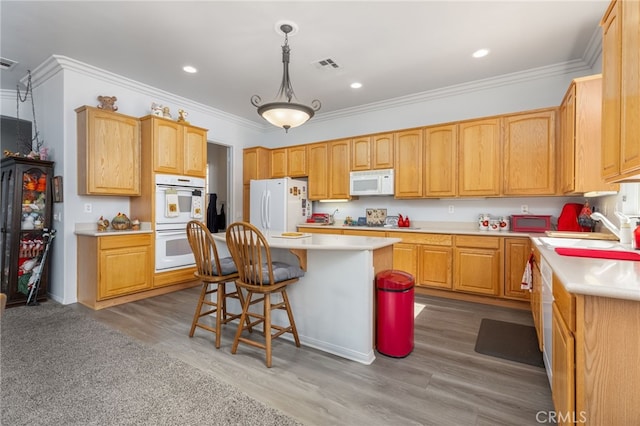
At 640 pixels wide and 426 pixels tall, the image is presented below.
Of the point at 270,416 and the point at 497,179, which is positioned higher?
the point at 497,179

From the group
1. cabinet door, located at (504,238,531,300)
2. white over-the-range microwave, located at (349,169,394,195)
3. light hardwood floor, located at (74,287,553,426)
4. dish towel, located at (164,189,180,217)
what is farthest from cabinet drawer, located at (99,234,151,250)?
cabinet door, located at (504,238,531,300)

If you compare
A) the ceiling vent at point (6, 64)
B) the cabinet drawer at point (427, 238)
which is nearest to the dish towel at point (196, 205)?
the ceiling vent at point (6, 64)

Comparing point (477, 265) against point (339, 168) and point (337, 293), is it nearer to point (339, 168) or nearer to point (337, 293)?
point (337, 293)

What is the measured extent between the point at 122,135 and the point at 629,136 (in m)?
4.73

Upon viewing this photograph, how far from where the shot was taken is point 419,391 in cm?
187

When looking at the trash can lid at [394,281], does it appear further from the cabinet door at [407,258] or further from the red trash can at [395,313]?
the cabinet door at [407,258]

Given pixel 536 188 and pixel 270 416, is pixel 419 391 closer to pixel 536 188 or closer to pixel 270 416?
pixel 270 416

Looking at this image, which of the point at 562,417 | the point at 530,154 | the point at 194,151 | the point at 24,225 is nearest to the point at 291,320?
the point at 562,417

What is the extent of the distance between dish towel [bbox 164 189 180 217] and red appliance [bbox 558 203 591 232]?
4739mm

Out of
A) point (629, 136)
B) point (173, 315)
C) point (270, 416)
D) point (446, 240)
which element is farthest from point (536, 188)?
point (173, 315)

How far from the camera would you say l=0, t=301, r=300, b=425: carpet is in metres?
1.64

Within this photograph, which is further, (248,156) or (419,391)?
(248,156)

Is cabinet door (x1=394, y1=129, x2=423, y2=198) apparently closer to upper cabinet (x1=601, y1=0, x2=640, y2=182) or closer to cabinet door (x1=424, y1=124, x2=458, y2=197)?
cabinet door (x1=424, y1=124, x2=458, y2=197)

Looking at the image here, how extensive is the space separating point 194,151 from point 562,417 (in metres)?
4.70
